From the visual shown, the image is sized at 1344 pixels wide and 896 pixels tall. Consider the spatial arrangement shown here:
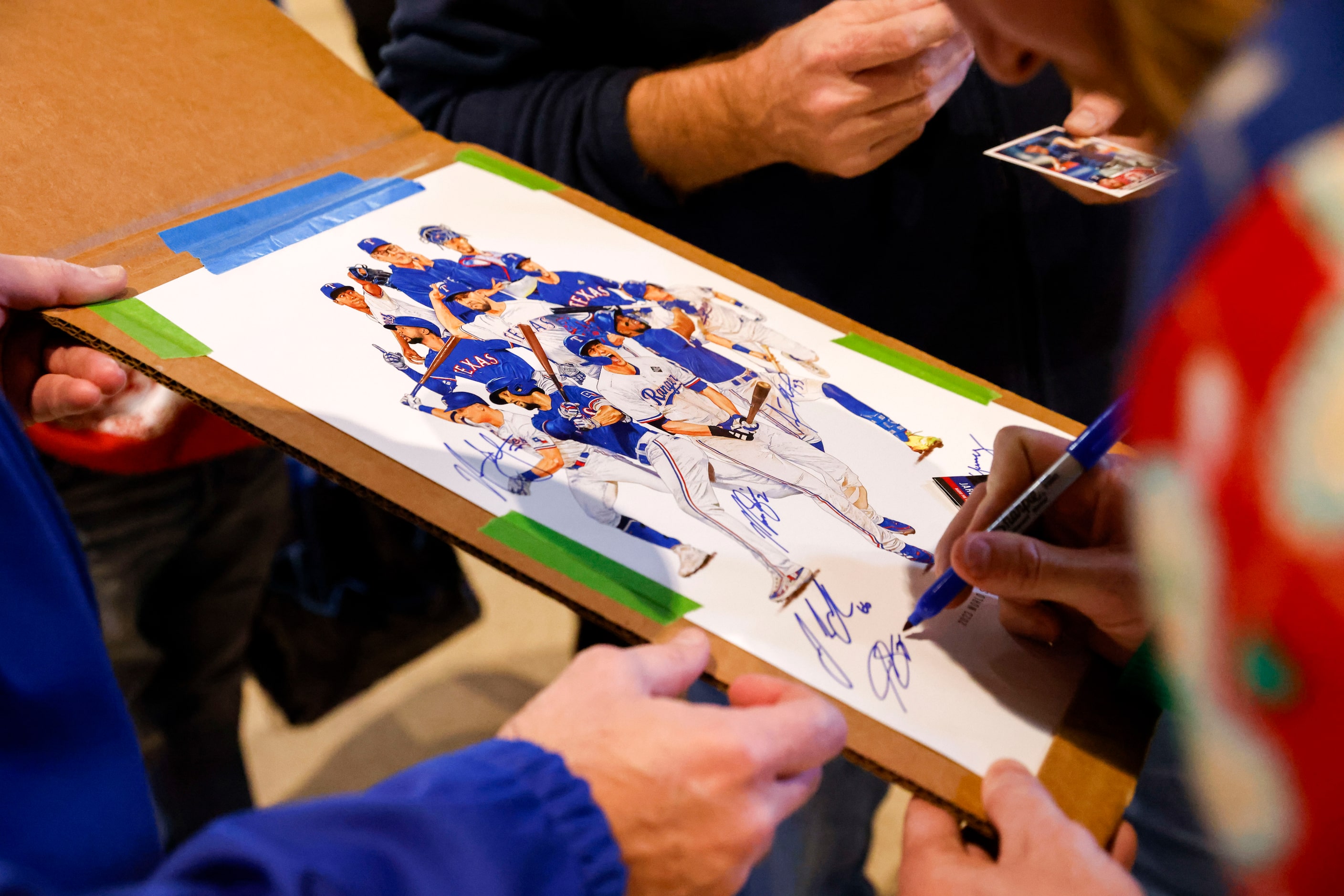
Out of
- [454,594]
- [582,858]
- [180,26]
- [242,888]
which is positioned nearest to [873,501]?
[582,858]

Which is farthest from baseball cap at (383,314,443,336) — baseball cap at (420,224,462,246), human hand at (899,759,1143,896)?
human hand at (899,759,1143,896)

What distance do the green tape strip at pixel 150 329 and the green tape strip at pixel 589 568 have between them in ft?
0.83

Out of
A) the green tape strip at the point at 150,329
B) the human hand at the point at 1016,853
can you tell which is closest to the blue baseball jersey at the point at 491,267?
the green tape strip at the point at 150,329

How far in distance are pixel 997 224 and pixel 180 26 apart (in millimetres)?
810

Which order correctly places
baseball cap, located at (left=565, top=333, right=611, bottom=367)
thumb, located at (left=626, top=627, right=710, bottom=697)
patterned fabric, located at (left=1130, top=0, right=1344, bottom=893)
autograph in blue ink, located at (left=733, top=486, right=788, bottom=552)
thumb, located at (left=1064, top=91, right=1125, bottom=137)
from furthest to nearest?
thumb, located at (left=1064, top=91, right=1125, bottom=137), baseball cap, located at (left=565, top=333, right=611, bottom=367), autograph in blue ink, located at (left=733, top=486, right=788, bottom=552), thumb, located at (left=626, top=627, right=710, bottom=697), patterned fabric, located at (left=1130, top=0, right=1344, bottom=893)

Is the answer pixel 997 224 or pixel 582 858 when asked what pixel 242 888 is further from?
pixel 997 224

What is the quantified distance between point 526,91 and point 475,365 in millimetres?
432

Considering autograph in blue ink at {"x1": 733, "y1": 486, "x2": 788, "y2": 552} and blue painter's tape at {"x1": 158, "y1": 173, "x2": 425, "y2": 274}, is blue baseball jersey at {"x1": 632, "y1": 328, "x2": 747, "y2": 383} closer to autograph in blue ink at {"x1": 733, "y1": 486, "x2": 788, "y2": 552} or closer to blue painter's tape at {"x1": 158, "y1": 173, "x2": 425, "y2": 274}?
autograph in blue ink at {"x1": 733, "y1": 486, "x2": 788, "y2": 552}

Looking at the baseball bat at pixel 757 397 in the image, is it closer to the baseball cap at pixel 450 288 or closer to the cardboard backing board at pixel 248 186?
the cardboard backing board at pixel 248 186

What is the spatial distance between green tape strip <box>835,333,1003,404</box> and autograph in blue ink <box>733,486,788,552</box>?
0.20m

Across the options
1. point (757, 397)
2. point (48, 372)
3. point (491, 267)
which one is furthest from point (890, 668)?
point (48, 372)

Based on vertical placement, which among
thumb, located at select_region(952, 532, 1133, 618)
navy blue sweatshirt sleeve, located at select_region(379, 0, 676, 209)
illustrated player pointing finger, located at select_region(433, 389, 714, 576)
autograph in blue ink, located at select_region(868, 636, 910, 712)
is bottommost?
autograph in blue ink, located at select_region(868, 636, 910, 712)

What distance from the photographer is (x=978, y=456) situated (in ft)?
1.96

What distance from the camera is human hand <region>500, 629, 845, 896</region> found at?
375 mm
